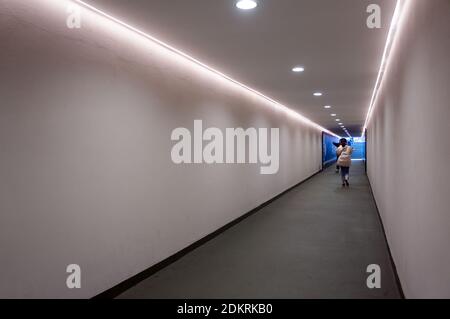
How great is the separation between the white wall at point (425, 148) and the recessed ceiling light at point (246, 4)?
1.16 m

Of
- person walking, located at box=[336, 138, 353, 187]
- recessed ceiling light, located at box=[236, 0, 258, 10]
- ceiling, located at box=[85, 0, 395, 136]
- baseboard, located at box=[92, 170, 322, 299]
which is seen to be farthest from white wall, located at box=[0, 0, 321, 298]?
person walking, located at box=[336, 138, 353, 187]

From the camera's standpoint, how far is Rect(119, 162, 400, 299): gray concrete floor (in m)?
3.38

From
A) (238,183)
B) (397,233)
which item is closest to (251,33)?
(397,233)

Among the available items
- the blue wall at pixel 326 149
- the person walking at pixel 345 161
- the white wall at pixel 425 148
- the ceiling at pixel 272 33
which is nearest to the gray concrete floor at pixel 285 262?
the white wall at pixel 425 148

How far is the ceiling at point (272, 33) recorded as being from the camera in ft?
9.34

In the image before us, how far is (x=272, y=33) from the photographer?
346cm

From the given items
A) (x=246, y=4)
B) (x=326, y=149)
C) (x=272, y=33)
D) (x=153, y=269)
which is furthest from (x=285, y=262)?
(x=326, y=149)

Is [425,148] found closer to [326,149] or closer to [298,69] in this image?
[298,69]

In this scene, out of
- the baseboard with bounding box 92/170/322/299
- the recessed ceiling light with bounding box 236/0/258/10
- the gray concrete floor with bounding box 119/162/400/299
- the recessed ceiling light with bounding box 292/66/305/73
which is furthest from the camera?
the recessed ceiling light with bounding box 292/66/305/73

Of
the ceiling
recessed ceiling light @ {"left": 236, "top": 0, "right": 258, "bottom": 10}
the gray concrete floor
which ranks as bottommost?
the gray concrete floor

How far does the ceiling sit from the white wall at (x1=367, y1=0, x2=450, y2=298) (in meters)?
0.52

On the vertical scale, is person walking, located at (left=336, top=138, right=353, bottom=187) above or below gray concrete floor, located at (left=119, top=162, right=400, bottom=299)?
above

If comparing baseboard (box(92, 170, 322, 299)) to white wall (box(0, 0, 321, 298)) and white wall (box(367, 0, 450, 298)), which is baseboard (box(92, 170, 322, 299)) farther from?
white wall (box(367, 0, 450, 298))

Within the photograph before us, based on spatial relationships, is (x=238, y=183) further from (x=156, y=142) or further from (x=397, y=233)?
(x=397, y=233)
